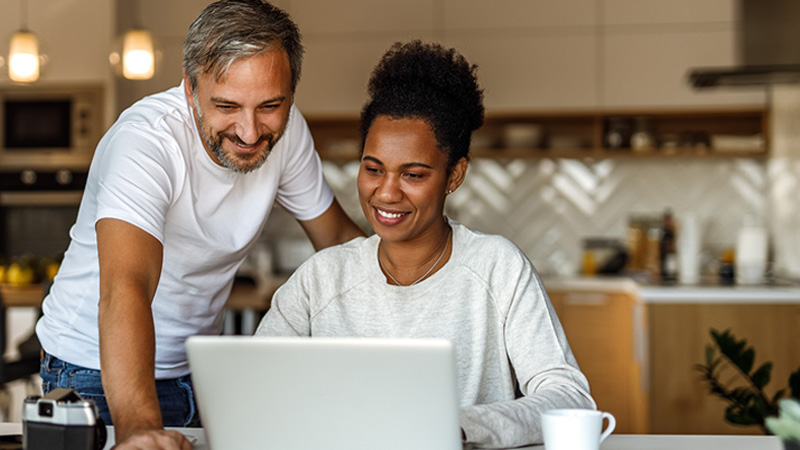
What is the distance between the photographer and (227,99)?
146 cm

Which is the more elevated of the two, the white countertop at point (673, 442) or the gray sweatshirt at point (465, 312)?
the gray sweatshirt at point (465, 312)

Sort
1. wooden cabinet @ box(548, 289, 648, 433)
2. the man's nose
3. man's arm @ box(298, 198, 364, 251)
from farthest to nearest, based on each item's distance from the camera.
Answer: wooden cabinet @ box(548, 289, 648, 433) < man's arm @ box(298, 198, 364, 251) < the man's nose

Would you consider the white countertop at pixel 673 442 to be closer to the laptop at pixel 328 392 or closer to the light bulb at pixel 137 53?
the laptop at pixel 328 392

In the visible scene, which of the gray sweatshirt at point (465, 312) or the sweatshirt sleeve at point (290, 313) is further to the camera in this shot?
the sweatshirt sleeve at point (290, 313)

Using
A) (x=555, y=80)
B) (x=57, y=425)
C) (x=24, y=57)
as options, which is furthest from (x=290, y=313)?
(x=555, y=80)

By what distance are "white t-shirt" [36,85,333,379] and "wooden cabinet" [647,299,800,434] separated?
2632 millimetres

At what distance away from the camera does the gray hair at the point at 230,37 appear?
1444mm

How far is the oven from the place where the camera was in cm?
496

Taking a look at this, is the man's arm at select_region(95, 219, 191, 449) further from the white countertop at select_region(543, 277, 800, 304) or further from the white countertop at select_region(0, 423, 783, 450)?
the white countertop at select_region(543, 277, 800, 304)

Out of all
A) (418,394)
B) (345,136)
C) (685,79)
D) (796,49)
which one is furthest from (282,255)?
(418,394)

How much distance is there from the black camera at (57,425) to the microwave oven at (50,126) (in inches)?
163

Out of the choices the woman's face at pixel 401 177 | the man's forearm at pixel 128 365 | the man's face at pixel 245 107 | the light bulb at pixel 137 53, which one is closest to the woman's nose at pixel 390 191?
the woman's face at pixel 401 177

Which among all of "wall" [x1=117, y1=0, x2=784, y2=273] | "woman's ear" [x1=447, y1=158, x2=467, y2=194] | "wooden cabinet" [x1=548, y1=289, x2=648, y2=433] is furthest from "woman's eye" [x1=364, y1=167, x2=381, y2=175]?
"wall" [x1=117, y1=0, x2=784, y2=273]

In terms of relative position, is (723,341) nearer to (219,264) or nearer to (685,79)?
(219,264)
